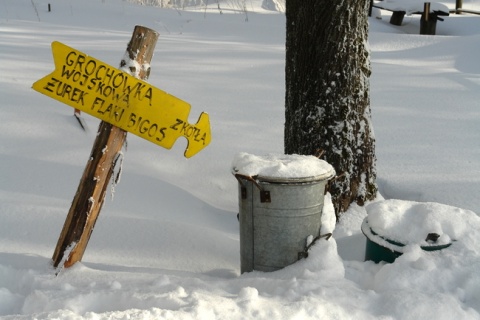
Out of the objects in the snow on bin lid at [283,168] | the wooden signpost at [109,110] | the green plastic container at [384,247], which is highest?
the wooden signpost at [109,110]

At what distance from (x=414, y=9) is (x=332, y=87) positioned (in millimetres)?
9203

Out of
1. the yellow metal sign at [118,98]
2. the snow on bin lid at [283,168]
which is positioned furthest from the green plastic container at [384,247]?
the yellow metal sign at [118,98]

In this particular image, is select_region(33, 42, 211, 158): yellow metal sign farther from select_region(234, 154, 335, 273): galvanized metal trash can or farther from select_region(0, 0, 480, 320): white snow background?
select_region(0, 0, 480, 320): white snow background

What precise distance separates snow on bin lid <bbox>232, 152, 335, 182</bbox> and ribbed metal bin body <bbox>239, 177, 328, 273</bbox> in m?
0.02

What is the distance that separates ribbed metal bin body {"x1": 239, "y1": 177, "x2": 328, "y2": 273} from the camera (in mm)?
2771

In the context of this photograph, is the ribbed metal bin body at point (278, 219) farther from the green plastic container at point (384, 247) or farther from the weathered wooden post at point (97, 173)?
the weathered wooden post at point (97, 173)

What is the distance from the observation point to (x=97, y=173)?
2686 mm

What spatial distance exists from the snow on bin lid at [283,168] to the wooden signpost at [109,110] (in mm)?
246

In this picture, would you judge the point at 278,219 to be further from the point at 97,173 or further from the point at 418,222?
the point at 97,173

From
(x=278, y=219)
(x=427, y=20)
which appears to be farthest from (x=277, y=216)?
(x=427, y=20)

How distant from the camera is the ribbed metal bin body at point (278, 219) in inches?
109

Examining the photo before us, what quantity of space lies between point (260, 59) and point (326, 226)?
188 inches

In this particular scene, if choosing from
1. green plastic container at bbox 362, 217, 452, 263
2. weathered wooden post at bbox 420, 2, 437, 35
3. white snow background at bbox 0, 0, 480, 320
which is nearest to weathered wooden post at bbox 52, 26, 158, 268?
white snow background at bbox 0, 0, 480, 320

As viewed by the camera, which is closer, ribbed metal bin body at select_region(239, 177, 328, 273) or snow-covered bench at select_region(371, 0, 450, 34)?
ribbed metal bin body at select_region(239, 177, 328, 273)
